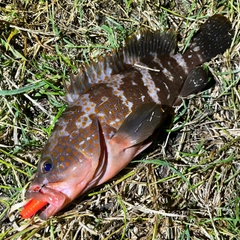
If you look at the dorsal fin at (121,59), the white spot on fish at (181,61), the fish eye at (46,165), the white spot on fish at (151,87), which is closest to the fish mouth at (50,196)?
the fish eye at (46,165)

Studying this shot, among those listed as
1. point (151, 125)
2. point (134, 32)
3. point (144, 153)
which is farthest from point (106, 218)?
point (134, 32)

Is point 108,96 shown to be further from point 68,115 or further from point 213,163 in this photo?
point 213,163

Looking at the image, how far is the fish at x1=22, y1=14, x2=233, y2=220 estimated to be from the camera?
2746 mm

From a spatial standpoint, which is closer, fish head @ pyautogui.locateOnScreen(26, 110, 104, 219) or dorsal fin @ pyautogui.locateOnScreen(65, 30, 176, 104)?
fish head @ pyautogui.locateOnScreen(26, 110, 104, 219)

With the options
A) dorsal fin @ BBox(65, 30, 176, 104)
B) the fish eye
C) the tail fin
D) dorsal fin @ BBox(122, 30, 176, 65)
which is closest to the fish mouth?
the fish eye

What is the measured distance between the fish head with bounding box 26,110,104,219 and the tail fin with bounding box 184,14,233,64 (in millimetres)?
1217

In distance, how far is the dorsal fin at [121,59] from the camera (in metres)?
3.01

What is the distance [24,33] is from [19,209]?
1577mm

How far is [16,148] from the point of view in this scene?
10.7 ft

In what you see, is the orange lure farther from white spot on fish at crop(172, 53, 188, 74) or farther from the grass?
white spot on fish at crop(172, 53, 188, 74)

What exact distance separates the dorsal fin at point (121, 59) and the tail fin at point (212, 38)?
0.80 feet

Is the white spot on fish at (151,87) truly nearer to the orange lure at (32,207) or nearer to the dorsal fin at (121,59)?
the dorsal fin at (121,59)

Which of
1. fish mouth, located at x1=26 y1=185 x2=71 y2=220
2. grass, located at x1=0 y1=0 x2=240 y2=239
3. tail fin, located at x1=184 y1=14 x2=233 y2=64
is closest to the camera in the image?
fish mouth, located at x1=26 y1=185 x2=71 y2=220

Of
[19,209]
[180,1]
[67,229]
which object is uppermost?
[180,1]
